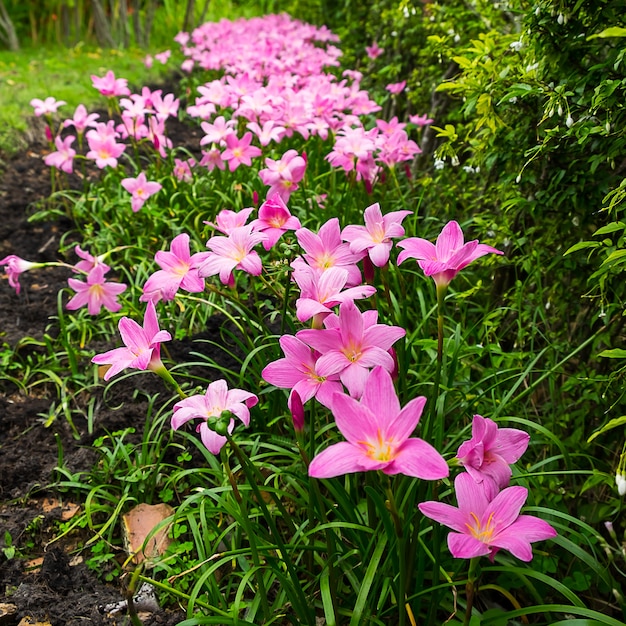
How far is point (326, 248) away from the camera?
1.31 metres

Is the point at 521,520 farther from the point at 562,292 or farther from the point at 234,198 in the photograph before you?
the point at 234,198

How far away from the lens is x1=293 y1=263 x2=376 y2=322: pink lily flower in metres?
1.12

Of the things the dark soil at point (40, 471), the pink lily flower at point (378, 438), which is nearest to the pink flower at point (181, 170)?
the dark soil at point (40, 471)

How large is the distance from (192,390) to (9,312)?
1214 mm

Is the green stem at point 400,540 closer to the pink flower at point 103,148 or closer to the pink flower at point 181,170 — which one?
the pink flower at point 103,148

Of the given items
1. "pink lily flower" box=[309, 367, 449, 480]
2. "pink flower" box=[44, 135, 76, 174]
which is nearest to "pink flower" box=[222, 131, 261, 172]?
"pink flower" box=[44, 135, 76, 174]

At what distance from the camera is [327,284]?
1.15 meters

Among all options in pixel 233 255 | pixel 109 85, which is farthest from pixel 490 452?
pixel 109 85

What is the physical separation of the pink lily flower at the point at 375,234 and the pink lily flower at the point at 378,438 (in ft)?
1.24

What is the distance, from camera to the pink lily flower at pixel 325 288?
3.67ft

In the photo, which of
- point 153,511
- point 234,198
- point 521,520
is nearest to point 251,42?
point 234,198

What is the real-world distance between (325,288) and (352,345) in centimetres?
14

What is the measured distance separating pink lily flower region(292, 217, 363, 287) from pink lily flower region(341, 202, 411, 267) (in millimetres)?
19

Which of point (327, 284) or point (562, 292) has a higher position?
point (327, 284)
